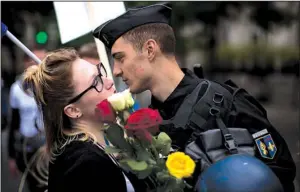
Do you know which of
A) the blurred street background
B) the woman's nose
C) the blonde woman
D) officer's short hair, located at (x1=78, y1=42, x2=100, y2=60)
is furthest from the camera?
the blurred street background

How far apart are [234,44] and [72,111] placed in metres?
15.7

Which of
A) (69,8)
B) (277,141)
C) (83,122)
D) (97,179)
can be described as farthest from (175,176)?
(69,8)

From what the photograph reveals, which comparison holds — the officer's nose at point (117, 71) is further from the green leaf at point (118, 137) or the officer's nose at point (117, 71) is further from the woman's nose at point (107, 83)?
the green leaf at point (118, 137)

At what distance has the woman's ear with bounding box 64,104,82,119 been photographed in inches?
89.5

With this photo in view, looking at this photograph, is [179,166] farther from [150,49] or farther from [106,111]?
[150,49]

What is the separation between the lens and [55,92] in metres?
2.26

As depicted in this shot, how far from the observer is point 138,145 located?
196 cm

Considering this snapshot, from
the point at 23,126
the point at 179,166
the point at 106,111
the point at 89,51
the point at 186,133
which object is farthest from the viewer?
the point at 23,126

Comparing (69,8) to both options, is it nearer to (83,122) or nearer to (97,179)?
(83,122)

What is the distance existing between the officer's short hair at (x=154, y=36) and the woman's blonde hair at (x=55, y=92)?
0.31 m

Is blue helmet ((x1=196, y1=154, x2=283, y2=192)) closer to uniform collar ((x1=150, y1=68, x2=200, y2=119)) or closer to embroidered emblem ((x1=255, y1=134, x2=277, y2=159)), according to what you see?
embroidered emblem ((x1=255, y1=134, x2=277, y2=159))

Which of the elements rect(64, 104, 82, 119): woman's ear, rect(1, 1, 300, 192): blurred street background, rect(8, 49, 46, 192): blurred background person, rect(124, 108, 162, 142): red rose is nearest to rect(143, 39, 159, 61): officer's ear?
rect(64, 104, 82, 119): woman's ear

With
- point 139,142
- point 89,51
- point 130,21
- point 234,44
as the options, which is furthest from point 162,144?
point 234,44

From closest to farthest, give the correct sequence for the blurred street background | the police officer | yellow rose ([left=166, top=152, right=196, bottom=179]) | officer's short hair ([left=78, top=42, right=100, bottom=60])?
yellow rose ([left=166, top=152, right=196, bottom=179])
the police officer
officer's short hair ([left=78, top=42, right=100, bottom=60])
the blurred street background
